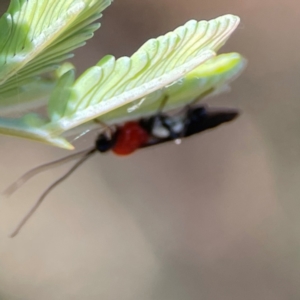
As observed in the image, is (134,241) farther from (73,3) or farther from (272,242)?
(73,3)

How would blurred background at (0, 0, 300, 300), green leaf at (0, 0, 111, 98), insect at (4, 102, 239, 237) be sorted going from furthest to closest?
blurred background at (0, 0, 300, 300)
insect at (4, 102, 239, 237)
green leaf at (0, 0, 111, 98)

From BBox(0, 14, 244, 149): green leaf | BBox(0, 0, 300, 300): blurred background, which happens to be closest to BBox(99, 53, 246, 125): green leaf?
BBox(0, 14, 244, 149): green leaf

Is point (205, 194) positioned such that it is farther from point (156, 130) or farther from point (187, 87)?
point (187, 87)

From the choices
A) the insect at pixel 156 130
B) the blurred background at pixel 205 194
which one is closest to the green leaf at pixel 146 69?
the insect at pixel 156 130

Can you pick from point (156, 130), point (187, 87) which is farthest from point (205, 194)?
point (187, 87)

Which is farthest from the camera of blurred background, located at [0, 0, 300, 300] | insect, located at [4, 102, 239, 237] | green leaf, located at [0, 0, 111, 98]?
blurred background, located at [0, 0, 300, 300]

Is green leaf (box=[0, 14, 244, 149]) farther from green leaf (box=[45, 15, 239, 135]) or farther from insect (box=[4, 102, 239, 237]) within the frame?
insect (box=[4, 102, 239, 237])

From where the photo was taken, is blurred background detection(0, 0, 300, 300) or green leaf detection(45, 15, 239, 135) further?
blurred background detection(0, 0, 300, 300)
